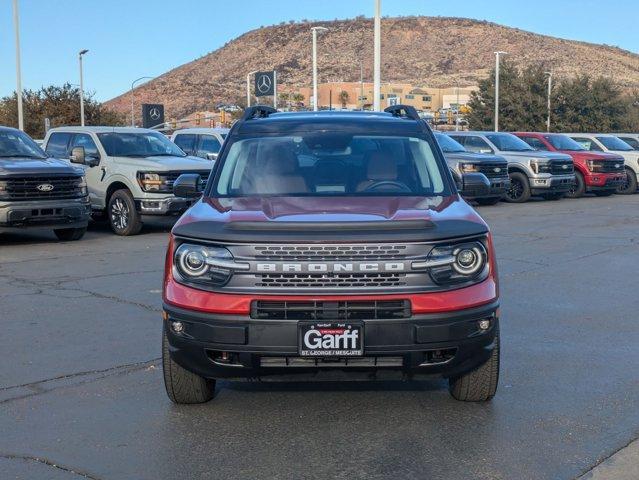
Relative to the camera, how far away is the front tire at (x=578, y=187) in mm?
25205

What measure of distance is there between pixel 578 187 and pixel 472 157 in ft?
18.6

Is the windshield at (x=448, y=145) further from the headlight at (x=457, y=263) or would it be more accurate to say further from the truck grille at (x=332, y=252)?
the truck grille at (x=332, y=252)

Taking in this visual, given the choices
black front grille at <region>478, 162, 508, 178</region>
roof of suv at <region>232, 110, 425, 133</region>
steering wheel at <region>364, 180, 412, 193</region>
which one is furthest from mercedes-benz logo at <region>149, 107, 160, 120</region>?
steering wheel at <region>364, 180, 412, 193</region>

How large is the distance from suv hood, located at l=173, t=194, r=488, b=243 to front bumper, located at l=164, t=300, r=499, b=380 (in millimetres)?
437

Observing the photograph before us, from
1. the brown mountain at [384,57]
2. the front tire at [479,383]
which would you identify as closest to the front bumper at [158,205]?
the front tire at [479,383]

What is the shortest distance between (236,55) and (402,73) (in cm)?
3119

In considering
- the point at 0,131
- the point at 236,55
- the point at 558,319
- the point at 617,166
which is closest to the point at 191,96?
the point at 236,55

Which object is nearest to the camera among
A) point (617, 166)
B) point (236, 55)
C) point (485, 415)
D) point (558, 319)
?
point (485, 415)

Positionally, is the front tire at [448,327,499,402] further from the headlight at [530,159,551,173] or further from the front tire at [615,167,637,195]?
the front tire at [615,167,637,195]

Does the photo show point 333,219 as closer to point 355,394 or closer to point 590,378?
point 355,394

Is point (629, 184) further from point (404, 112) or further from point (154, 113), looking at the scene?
point (404, 112)

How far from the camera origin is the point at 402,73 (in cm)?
12288

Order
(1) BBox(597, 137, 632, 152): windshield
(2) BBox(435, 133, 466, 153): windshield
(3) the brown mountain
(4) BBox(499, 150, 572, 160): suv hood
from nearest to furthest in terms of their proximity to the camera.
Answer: (2) BBox(435, 133, 466, 153): windshield → (4) BBox(499, 150, 572, 160): suv hood → (1) BBox(597, 137, 632, 152): windshield → (3) the brown mountain

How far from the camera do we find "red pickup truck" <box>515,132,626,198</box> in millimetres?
24844
